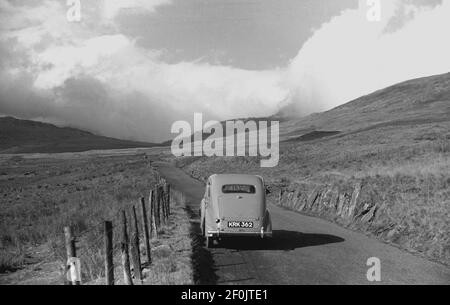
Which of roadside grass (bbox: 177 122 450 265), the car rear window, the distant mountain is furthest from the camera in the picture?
the distant mountain

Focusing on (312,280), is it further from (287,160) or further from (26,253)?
(287,160)

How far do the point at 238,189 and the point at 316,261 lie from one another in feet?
12.0

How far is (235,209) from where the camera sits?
15.4 metres

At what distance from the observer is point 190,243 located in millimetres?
15398

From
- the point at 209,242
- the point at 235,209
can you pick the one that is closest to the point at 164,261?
the point at 209,242

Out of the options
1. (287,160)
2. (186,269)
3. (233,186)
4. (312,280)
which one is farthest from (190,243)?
(287,160)

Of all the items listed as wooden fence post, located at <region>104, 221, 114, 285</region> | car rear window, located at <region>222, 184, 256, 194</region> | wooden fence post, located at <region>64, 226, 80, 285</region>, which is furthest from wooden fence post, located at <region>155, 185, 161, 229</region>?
wooden fence post, located at <region>64, 226, 80, 285</region>

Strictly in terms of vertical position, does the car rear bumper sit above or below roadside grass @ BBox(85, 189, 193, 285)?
above

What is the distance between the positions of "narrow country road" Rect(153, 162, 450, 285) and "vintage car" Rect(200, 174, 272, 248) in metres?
0.57

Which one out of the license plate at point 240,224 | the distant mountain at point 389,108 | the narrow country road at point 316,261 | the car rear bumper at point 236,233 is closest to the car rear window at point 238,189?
the license plate at point 240,224

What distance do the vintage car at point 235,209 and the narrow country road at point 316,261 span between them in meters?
0.57

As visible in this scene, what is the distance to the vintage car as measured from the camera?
15.1 m

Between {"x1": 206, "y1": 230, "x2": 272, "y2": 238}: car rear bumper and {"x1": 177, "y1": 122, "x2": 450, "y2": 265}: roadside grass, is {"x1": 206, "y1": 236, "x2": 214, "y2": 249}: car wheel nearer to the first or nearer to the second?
{"x1": 206, "y1": 230, "x2": 272, "y2": 238}: car rear bumper

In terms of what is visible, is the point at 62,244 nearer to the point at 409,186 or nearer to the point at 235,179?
the point at 235,179
